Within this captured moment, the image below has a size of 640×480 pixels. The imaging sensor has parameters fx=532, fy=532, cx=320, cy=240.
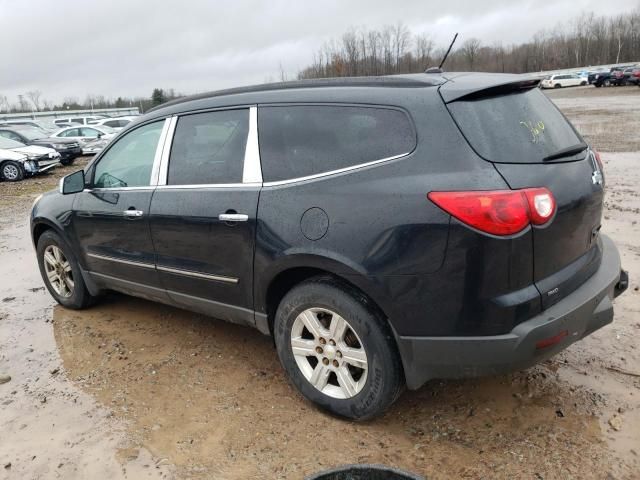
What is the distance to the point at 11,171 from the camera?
15586 mm

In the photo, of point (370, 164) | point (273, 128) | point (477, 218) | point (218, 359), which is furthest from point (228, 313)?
point (477, 218)

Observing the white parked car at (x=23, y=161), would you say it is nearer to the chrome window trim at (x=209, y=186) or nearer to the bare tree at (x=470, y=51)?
the chrome window trim at (x=209, y=186)

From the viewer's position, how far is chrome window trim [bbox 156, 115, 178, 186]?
12.1ft

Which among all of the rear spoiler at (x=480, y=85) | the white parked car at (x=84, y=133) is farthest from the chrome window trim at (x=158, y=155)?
the white parked car at (x=84, y=133)

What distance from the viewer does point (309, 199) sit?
282cm

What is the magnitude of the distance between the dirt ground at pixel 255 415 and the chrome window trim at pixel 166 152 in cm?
131

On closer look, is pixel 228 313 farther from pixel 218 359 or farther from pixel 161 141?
pixel 161 141

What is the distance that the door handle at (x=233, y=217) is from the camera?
3096 millimetres

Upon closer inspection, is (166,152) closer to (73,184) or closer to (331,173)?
(73,184)

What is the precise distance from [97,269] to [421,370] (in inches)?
117

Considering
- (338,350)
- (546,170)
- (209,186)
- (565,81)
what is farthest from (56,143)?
(565,81)

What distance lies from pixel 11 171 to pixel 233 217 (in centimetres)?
1520

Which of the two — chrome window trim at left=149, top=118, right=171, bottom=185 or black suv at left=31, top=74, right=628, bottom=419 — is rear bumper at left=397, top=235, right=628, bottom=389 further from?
chrome window trim at left=149, top=118, right=171, bottom=185

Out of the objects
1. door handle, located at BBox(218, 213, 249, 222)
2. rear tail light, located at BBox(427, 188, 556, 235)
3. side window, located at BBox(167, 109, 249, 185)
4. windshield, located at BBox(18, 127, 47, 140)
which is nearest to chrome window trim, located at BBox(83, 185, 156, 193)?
side window, located at BBox(167, 109, 249, 185)
